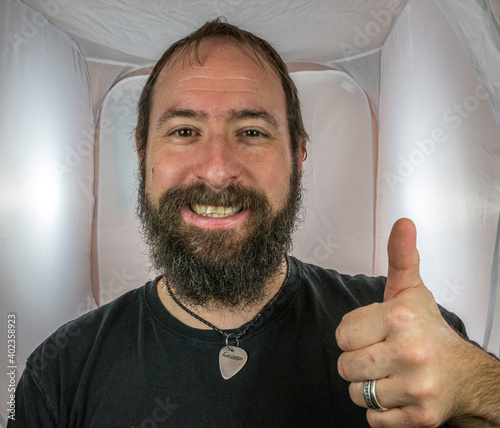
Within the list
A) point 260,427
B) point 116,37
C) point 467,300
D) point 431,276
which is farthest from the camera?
point 116,37

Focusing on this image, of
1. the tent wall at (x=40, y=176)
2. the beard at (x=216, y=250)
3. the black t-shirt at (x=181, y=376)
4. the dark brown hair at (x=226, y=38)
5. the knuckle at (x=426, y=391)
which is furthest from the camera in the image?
the tent wall at (x=40, y=176)

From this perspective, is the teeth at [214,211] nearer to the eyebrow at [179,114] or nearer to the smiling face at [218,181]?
the smiling face at [218,181]

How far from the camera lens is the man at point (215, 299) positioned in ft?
2.69

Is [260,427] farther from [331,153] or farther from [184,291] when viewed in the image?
[331,153]

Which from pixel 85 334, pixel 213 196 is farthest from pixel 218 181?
pixel 85 334

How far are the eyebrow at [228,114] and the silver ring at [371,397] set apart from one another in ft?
2.17

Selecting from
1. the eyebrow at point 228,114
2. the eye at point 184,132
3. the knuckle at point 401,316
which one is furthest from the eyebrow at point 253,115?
the knuckle at point 401,316

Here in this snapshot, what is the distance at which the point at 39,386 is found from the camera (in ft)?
2.84

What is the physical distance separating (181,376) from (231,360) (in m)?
0.11

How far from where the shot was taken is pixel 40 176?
4.30 feet

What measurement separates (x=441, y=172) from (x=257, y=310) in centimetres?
84

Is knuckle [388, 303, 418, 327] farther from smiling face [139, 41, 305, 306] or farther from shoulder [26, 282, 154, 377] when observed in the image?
shoulder [26, 282, 154, 377]

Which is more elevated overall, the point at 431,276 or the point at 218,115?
the point at 218,115

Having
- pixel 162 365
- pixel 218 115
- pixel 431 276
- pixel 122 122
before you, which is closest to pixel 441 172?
pixel 431 276
